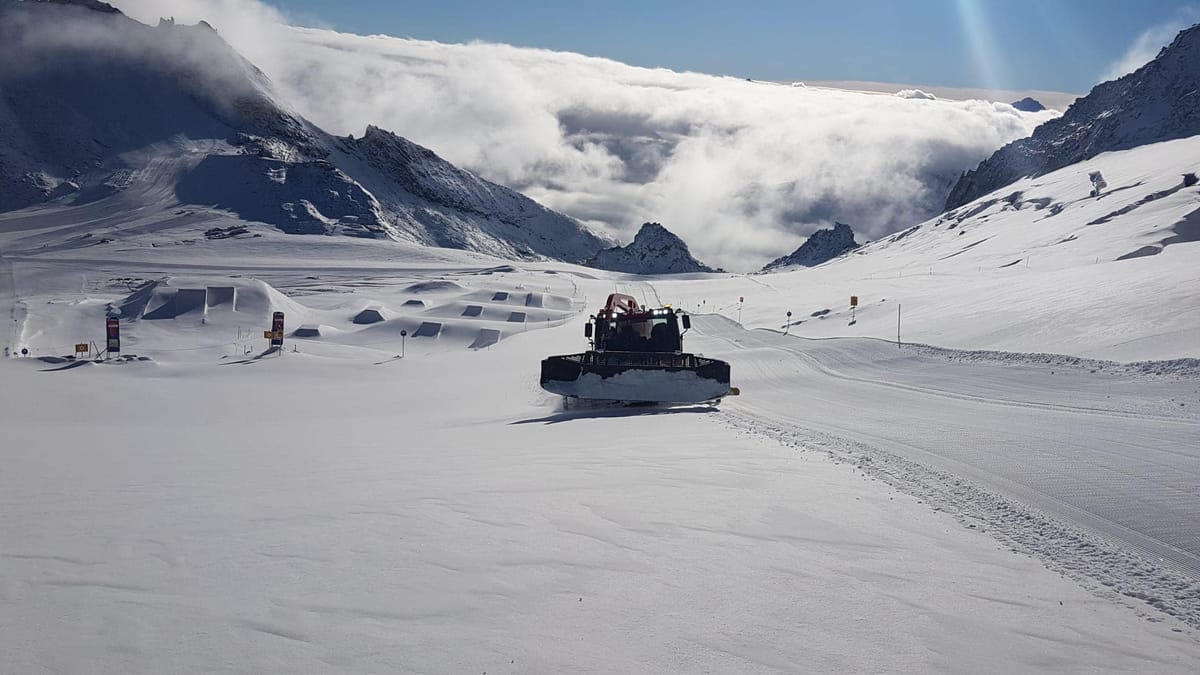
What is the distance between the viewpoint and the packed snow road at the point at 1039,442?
715cm

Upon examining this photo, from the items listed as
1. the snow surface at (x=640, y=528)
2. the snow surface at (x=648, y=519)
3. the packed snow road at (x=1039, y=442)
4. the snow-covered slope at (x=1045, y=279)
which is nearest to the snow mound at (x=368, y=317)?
the snow-covered slope at (x=1045, y=279)

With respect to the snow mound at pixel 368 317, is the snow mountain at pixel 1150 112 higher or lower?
higher

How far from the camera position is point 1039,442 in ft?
39.7

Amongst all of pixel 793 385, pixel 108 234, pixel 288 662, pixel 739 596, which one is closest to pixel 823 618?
pixel 739 596

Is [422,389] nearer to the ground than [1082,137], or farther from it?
nearer to the ground

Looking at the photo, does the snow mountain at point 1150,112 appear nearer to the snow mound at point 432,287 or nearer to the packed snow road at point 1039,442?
the snow mound at point 432,287

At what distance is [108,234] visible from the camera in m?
154

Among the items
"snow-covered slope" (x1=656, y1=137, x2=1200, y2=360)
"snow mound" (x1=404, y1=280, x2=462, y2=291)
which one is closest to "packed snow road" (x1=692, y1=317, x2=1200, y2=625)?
"snow-covered slope" (x1=656, y1=137, x2=1200, y2=360)

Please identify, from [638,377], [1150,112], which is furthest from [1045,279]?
[1150,112]

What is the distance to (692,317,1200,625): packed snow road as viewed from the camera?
7152 mm

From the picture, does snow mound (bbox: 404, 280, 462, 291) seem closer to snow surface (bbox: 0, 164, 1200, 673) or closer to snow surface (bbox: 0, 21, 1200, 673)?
snow surface (bbox: 0, 21, 1200, 673)

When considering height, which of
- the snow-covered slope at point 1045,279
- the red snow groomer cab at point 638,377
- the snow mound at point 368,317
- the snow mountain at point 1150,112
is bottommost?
the red snow groomer cab at point 638,377

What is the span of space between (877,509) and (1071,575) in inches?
76.1

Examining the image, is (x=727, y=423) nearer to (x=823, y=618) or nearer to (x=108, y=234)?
(x=823, y=618)
